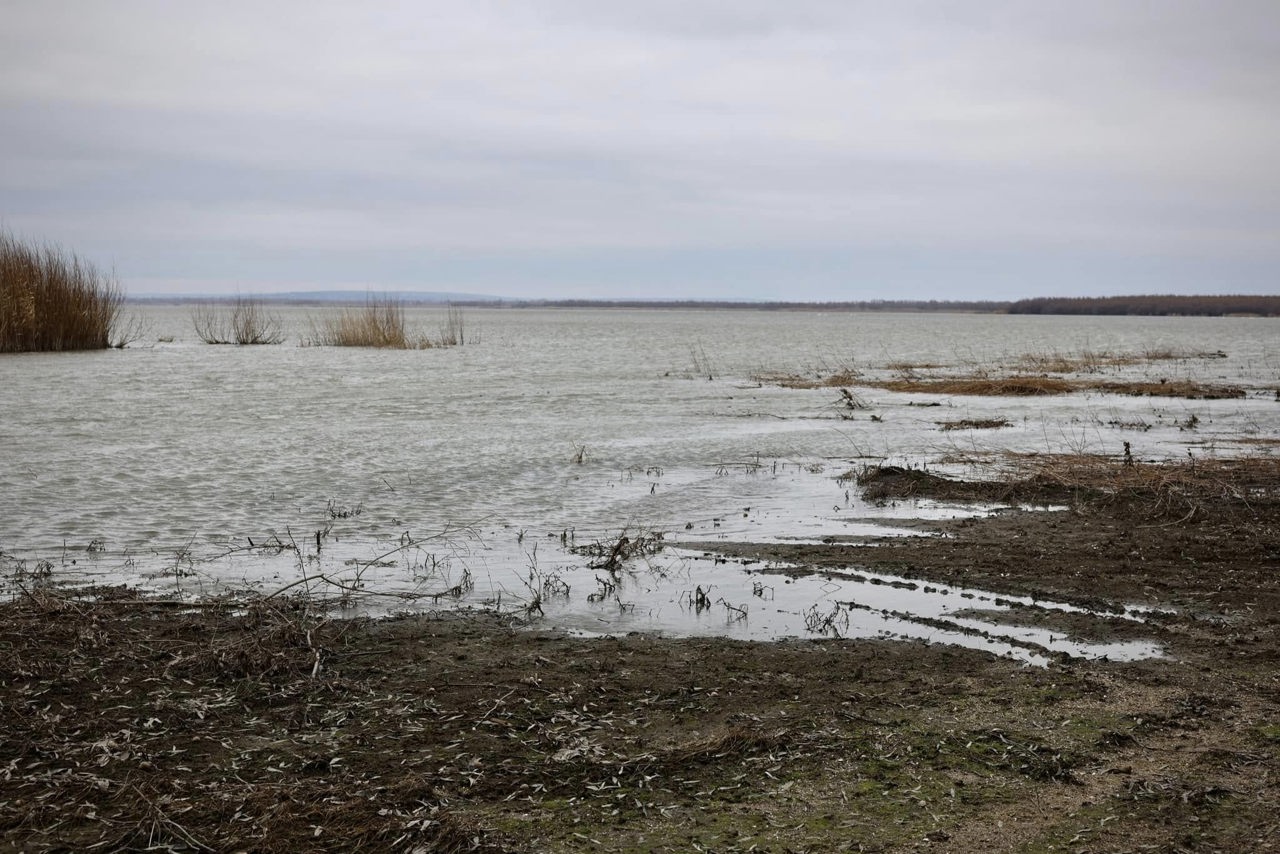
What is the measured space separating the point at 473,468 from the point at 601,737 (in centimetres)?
1105

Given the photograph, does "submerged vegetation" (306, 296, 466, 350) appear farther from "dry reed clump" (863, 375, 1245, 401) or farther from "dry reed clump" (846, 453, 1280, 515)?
"dry reed clump" (846, 453, 1280, 515)

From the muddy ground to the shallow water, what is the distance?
1.08 metres

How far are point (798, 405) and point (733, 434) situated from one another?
23.0 feet

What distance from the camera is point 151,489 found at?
45.2ft

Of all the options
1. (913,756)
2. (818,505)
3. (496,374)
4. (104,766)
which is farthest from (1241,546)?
(496,374)

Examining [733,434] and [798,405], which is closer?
[733,434]

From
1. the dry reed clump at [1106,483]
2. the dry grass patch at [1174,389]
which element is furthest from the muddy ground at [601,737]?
the dry grass patch at [1174,389]

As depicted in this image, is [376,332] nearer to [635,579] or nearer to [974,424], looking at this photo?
[974,424]

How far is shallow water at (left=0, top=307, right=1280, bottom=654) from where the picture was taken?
937 cm

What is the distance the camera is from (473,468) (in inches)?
639

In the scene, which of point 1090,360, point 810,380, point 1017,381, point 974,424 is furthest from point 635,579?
point 1090,360

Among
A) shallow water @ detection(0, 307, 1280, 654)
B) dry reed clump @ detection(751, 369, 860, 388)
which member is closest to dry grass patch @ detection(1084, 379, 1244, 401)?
shallow water @ detection(0, 307, 1280, 654)

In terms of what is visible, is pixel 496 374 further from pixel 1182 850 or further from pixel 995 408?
pixel 1182 850

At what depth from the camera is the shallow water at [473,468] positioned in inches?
369
